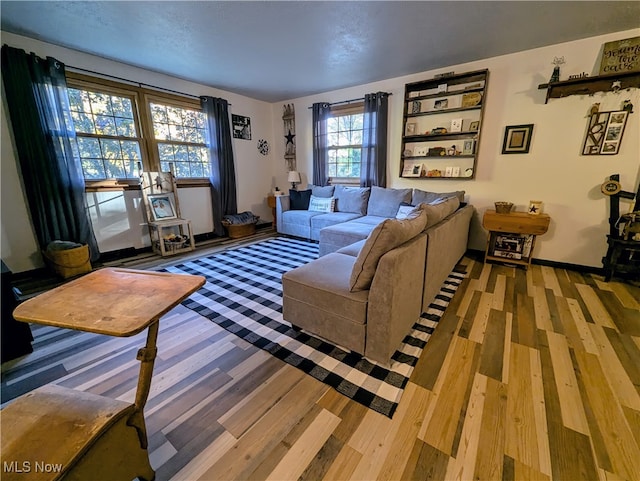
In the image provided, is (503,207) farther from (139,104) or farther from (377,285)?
(139,104)

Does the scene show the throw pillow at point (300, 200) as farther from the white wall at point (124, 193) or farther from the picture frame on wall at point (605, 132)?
the picture frame on wall at point (605, 132)

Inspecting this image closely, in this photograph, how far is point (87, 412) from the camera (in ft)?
2.65

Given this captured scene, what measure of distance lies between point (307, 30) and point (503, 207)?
280cm

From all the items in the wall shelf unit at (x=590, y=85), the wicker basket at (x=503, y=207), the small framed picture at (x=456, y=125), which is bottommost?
the wicker basket at (x=503, y=207)

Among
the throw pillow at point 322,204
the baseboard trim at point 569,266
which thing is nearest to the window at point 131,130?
the throw pillow at point 322,204

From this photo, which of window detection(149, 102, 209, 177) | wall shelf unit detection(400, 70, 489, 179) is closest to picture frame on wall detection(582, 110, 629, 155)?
wall shelf unit detection(400, 70, 489, 179)

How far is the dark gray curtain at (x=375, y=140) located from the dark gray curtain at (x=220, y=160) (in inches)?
89.3

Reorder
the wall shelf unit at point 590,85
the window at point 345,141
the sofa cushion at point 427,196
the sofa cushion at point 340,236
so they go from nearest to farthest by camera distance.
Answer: the wall shelf unit at point 590,85
the sofa cushion at point 340,236
the sofa cushion at point 427,196
the window at point 345,141

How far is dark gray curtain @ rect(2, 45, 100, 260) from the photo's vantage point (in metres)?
2.61

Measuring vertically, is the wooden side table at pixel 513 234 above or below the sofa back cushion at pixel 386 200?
below

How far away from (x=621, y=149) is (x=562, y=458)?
3.17m

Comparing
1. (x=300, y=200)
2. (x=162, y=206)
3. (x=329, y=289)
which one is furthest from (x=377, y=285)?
(x=162, y=206)

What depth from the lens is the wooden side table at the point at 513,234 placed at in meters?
2.84
